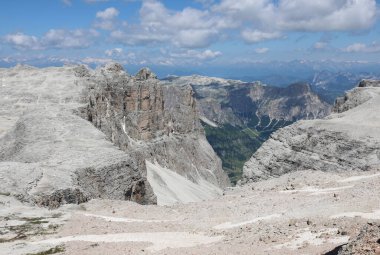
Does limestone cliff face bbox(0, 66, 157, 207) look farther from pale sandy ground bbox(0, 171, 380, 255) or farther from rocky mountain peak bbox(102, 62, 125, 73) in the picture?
rocky mountain peak bbox(102, 62, 125, 73)

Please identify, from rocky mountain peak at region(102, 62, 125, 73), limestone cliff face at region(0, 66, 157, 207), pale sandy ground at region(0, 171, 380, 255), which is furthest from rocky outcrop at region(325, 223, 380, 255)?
rocky mountain peak at region(102, 62, 125, 73)

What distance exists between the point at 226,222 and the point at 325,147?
32018 mm

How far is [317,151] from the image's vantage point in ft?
231

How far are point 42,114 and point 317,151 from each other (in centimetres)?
4910

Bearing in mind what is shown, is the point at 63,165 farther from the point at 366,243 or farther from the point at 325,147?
the point at 366,243

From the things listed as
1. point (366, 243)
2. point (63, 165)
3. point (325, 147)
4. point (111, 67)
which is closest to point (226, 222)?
point (366, 243)

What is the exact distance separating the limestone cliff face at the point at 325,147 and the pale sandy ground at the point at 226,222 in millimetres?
11459

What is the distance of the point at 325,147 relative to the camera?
69.8 m

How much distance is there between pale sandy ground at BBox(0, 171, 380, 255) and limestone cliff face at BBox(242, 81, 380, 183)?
11459mm

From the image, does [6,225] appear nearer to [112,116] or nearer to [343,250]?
[343,250]

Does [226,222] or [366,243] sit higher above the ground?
[366,243]

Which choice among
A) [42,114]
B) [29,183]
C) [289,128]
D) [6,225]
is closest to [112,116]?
[42,114]

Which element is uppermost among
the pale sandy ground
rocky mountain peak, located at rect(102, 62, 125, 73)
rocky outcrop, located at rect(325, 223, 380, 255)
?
rocky mountain peak, located at rect(102, 62, 125, 73)

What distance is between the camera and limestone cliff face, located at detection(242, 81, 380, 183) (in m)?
65.3
